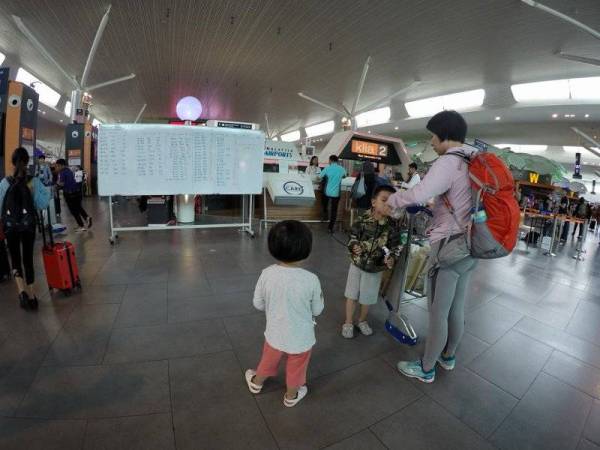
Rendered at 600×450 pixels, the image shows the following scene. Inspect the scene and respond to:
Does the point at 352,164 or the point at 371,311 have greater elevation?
the point at 352,164

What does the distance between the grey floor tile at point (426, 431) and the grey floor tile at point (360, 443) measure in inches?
1.4

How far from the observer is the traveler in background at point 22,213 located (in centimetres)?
240

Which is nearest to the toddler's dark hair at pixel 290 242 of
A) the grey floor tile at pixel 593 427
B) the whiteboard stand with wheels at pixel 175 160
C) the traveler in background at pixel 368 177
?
the grey floor tile at pixel 593 427

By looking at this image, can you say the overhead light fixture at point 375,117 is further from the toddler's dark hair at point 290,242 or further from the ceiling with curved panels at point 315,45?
the toddler's dark hair at point 290,242

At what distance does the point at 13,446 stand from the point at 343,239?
202 inches

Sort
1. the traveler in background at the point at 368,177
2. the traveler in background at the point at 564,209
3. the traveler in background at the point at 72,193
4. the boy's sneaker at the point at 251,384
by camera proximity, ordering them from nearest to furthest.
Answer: the boy's sneaker at the point at 251,384, the traveler in background at the point at 72,193, the traveler in background at the point at 368,177, the traveler in background at the point at 564,209

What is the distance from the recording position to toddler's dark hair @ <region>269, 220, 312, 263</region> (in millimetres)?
1384

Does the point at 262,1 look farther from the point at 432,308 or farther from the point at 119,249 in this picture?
the point at 432,308

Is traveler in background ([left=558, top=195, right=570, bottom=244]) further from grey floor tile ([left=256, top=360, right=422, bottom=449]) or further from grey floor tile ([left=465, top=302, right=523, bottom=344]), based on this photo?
grey floor tile ([left=256, top=360, right=422, bottom=449])

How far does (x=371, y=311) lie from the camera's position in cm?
286

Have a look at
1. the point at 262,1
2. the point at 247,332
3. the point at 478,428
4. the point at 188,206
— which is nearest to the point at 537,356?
the point at 478,428

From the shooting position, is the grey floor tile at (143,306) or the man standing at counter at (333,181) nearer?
the grey floor tile at (143,306)

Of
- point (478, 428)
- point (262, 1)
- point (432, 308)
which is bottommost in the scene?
point (478, 428)

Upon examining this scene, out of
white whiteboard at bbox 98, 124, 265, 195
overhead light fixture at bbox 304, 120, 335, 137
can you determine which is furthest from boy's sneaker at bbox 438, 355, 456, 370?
overhead light fixture at bbox 304, 120, 335, 137
